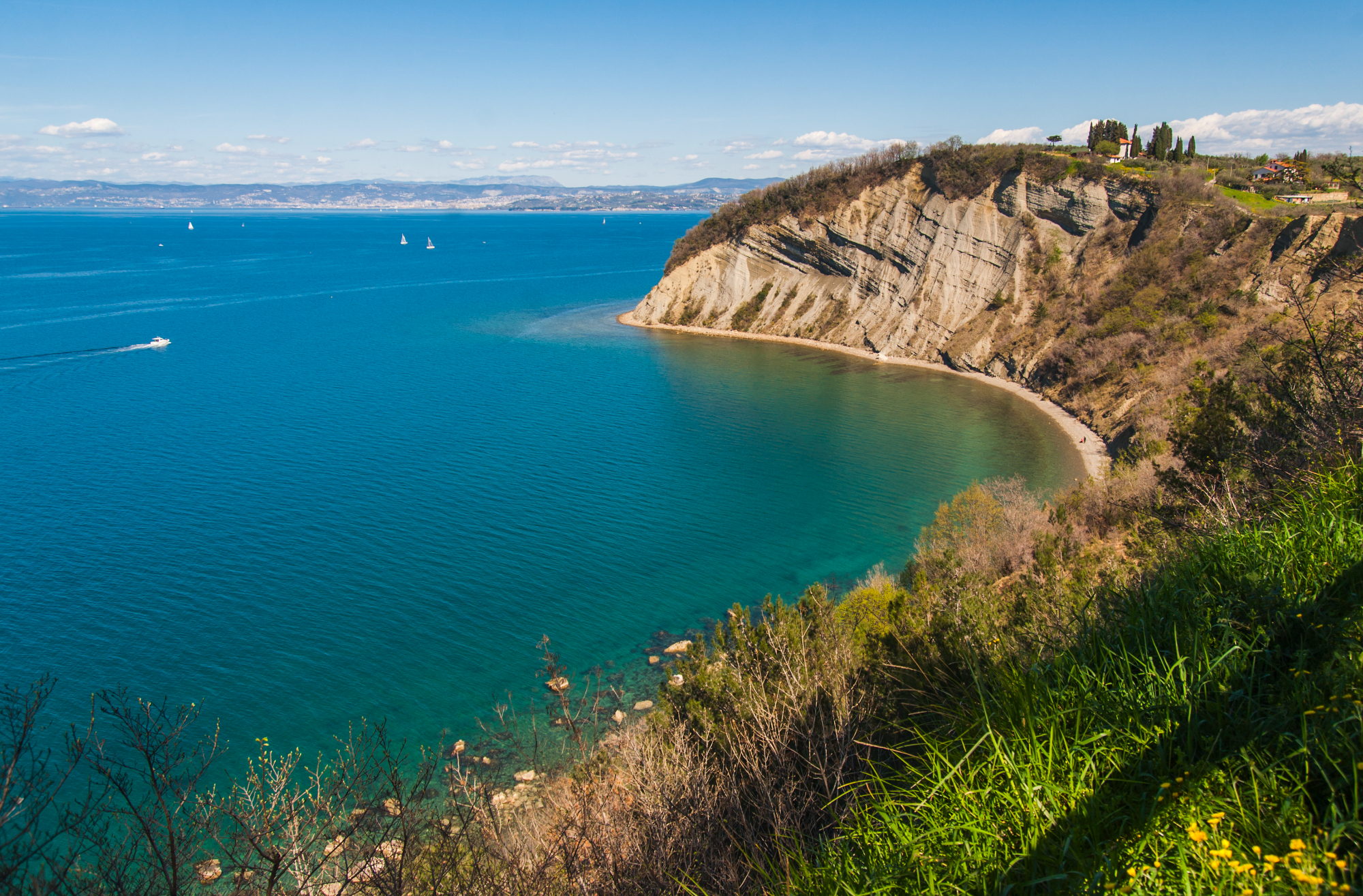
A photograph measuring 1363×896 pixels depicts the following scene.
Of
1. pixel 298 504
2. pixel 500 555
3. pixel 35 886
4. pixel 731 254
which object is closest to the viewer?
pixel 35 886

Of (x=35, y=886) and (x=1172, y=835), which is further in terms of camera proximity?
(x=35, y=886)

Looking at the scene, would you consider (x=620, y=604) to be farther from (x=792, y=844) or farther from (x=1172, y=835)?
(x=1172, y=835)

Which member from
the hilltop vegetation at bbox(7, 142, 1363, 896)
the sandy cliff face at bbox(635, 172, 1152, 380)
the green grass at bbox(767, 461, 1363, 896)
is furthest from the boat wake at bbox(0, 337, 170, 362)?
the green grass at bbox(767, 461, 1363, 896)

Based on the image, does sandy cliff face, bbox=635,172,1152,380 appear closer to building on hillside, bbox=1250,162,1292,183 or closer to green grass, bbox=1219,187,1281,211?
green grass, bbox=1219,187,1281,211

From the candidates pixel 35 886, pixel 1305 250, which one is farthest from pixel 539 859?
pixel 1305 250

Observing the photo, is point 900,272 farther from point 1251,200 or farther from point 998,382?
point 1251,200
